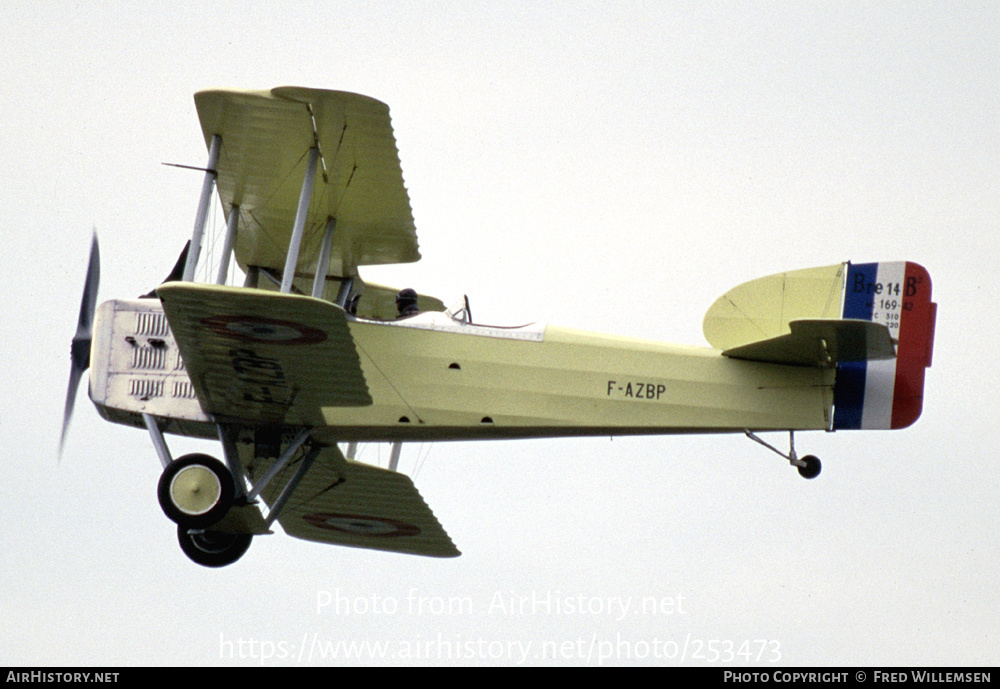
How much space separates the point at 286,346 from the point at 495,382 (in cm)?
181

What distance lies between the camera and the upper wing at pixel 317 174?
435 inches

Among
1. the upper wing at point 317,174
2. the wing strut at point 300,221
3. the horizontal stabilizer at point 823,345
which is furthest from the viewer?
the wing strut at point 300,221

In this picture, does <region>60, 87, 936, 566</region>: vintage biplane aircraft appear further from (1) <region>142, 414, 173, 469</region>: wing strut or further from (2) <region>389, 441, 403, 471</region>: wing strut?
(2) <region>389, 441, 403, 471</region>: wing strut

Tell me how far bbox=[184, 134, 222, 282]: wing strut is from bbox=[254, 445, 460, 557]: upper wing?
239 cm

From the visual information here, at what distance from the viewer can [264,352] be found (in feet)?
35.4

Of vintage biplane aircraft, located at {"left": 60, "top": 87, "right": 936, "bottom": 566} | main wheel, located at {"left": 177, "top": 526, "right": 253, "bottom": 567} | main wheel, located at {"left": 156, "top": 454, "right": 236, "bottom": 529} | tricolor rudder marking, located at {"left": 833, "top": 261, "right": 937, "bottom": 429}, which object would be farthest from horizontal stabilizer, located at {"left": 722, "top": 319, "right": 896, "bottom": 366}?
main wheel, located at {"left": 177, "top": 526, "right": 253, "bottom": 567}

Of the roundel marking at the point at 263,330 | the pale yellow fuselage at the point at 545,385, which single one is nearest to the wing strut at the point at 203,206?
the roundel marking at the point at 263,330

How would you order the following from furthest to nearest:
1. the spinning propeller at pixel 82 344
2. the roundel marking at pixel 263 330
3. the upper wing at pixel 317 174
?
the spinning propeller at pixel 82 344 < the upper wing at pixel 317 174 < the roundel marking at pixel 263 330

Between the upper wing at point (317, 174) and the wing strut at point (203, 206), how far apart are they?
0.36ft

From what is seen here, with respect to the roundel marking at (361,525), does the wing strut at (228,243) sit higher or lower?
higher

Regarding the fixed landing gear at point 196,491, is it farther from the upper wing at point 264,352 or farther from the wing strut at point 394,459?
the wing strut at point 394,459

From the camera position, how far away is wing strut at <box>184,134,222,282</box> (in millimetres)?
11406

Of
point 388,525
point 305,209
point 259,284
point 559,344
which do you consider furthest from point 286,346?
point 388,525
